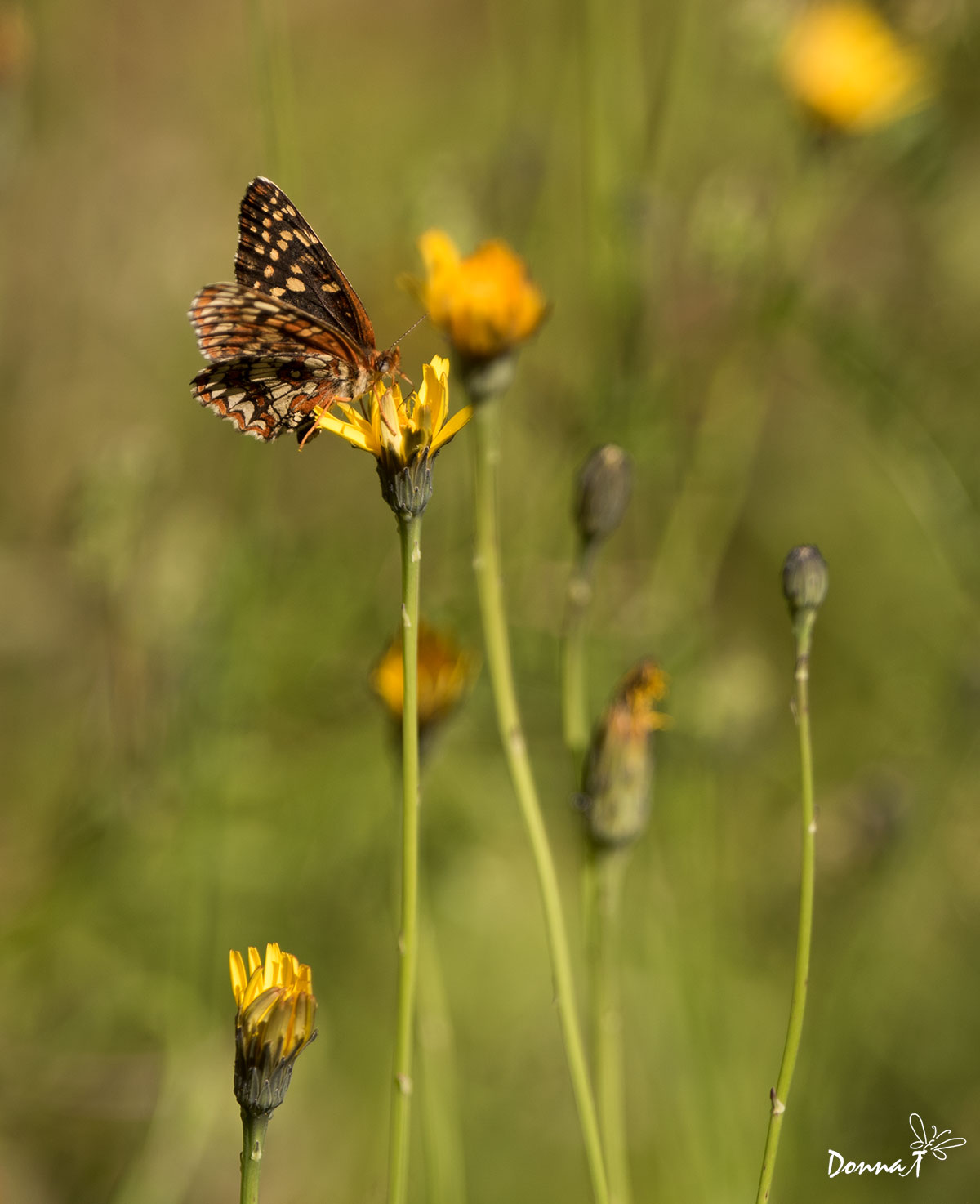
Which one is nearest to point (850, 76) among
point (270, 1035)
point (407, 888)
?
point (407, 888)

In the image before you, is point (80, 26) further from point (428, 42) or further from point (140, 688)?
point (140, 688)

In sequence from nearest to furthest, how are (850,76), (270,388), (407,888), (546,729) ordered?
1. (407,888)
2. (270,388)
3. (850,76)
4. (546,729)

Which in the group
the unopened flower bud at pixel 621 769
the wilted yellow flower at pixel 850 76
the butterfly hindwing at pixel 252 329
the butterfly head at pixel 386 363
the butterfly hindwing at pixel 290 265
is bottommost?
the unopened flower bud at pixel 621 769

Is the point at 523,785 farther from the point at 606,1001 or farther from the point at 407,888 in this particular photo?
the point at 606,1001

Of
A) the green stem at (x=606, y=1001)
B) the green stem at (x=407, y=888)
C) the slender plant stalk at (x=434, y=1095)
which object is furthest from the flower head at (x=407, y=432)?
the slender plant stalk at (x=434, y=1095)

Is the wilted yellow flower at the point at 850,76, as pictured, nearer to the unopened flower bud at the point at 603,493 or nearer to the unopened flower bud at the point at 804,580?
the unopened flower bud at the point at 603,493
